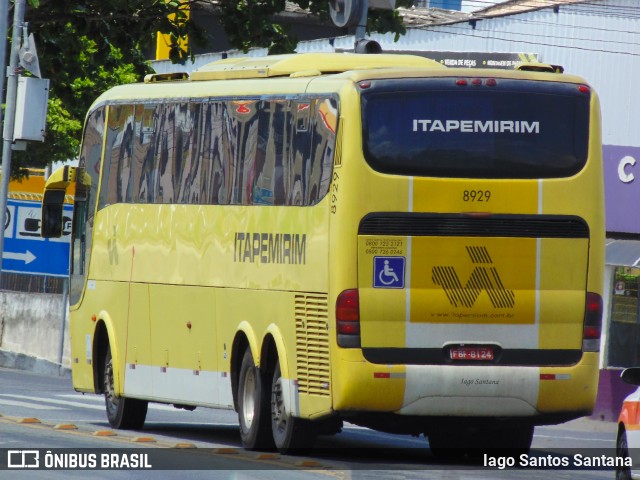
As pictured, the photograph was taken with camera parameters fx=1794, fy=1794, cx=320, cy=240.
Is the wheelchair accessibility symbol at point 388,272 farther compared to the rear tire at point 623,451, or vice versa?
the wheelchair accessibility symbol at point 388,272

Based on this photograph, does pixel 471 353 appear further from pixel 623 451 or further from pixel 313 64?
pixel 313 64

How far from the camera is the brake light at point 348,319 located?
1509 centimetres

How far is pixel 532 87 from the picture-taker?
15797 millimetres

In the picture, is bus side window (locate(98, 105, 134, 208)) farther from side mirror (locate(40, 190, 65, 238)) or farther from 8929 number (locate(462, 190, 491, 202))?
8929 number (locate(462, 190, 491, 202))

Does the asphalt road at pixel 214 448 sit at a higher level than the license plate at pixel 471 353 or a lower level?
lower

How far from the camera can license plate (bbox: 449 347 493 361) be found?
15297mm

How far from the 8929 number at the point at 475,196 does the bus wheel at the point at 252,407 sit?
8.77 ft

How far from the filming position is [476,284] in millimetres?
15336

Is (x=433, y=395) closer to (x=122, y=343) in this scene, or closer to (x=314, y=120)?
(x=314, y=120)

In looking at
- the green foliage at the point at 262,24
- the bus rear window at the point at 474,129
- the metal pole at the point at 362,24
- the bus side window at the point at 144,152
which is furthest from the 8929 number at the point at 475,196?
the green foliage at the point at 262,24

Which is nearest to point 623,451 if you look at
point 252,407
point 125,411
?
point 252,407

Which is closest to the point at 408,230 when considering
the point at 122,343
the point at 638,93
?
the point at 122,343

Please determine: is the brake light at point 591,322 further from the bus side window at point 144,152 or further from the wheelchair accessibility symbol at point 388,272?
the bus side window at point 144,152

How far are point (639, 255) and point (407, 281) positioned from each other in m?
13.4
